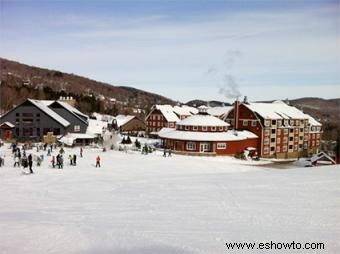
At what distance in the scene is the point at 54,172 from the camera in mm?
23188

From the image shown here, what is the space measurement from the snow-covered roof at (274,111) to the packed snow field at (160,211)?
32.3 metres

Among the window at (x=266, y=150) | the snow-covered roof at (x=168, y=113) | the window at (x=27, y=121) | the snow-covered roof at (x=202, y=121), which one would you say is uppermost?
the snow-covered roof at (x=168, y=113)

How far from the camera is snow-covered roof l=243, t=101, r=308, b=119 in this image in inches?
2172

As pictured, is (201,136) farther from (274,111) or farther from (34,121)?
(34,121)

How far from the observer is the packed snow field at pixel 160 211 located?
10711 mm

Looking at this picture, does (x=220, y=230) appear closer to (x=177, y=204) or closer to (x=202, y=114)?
(x=177, y=204)

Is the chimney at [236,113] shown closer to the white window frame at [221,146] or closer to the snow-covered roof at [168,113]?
the white window frame at [221,146]

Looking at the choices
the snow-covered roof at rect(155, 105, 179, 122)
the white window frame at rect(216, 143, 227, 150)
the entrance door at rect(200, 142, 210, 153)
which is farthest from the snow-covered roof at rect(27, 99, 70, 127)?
the snow-covered roof at rect(155, 105, 179, 122)

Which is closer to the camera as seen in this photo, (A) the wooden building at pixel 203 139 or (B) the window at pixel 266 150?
(A) the wooden building at pixel 203 139

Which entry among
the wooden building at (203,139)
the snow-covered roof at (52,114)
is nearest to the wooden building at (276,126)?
the wooden building at (203,139)

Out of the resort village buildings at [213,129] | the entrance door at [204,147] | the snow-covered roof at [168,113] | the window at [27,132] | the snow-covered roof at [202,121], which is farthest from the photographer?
the snow-covered roof at [168,113]

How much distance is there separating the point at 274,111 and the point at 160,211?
153ft

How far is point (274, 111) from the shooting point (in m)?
57.8

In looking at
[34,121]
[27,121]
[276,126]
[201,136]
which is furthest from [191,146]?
[27,121]
